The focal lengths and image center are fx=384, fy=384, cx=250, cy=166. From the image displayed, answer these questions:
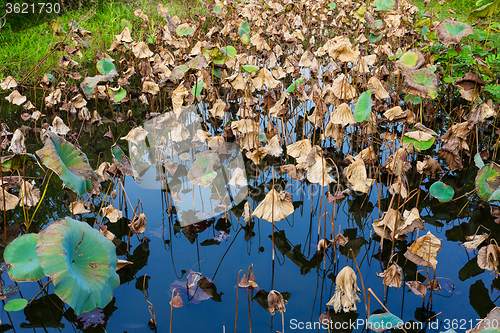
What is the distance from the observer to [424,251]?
1491 mm

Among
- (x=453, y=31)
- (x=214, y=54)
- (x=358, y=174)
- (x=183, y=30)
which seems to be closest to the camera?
(x=358, y=174)

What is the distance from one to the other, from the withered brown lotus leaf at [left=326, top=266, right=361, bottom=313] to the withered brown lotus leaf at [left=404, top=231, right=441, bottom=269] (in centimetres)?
28

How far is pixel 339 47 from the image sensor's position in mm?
1855

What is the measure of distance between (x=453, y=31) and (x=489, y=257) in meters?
1.29

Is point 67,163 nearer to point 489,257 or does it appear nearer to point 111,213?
point 111,213

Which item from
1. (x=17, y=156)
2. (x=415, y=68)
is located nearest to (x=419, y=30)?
(x=415, y=68)

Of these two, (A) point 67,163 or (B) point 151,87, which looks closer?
(A) point 67,163

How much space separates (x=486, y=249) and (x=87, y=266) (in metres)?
1.45

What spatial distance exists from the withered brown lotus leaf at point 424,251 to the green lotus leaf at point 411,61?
0.94m

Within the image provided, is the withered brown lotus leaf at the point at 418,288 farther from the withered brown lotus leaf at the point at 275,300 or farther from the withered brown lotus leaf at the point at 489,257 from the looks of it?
the withered brown lotus leaf at the point at 275,300

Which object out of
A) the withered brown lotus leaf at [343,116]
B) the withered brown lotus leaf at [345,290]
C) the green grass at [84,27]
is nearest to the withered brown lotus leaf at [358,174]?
the withered brown lotus leaf at [343,116]

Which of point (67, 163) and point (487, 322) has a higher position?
point (67, 163)

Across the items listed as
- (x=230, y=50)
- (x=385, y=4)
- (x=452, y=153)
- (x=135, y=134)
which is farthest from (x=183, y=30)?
(x=452, y=153)

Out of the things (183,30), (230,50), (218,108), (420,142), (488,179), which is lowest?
(488,179)
